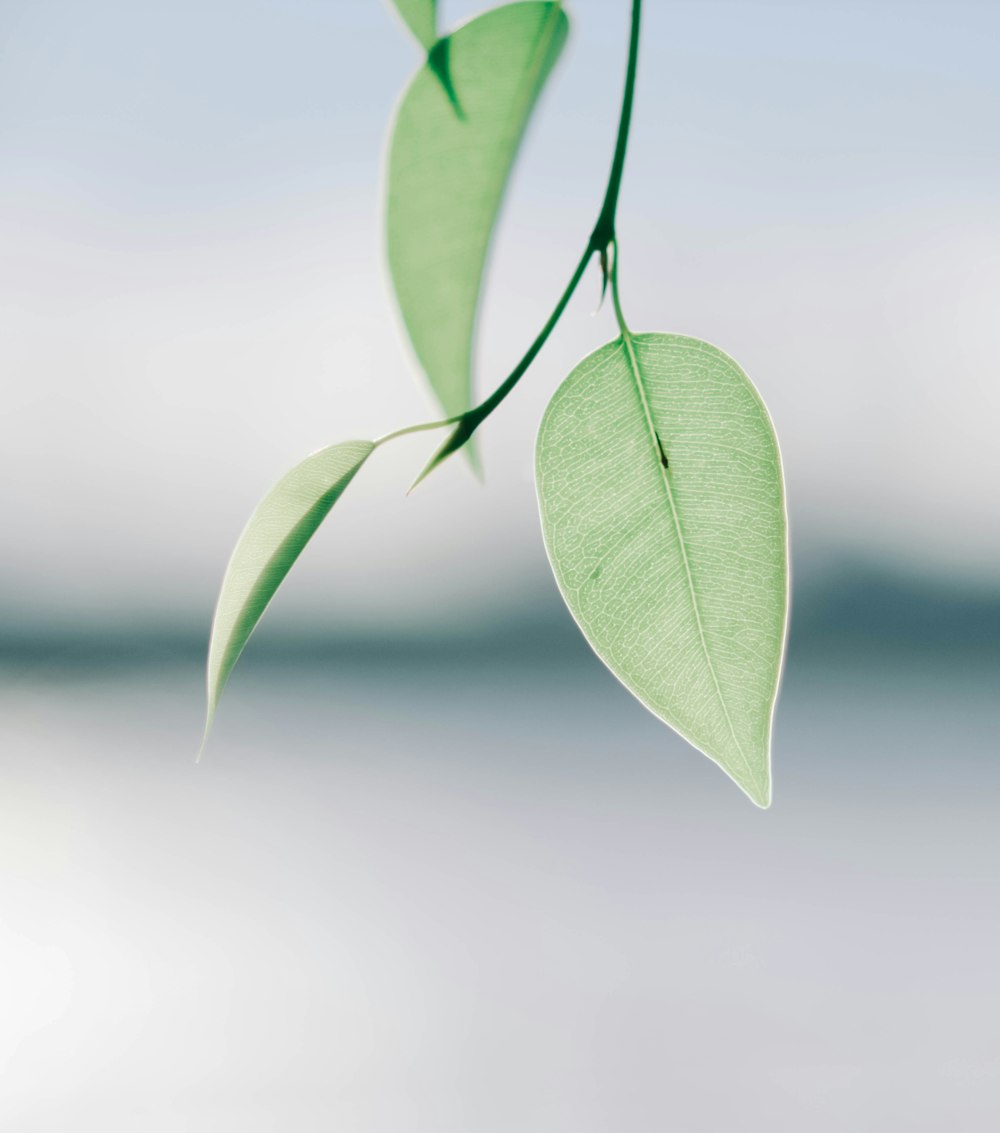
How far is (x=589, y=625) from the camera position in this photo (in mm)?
121

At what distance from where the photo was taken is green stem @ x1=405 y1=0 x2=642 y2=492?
10 centimetres

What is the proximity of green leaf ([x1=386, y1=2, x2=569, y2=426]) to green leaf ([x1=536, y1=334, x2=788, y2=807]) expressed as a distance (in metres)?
0.02

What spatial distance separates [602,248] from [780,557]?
4 cm

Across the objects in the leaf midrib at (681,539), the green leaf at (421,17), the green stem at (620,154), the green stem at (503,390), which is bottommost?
the leaf midrib at (681,539)

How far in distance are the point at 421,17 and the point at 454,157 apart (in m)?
0.02

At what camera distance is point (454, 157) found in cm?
12

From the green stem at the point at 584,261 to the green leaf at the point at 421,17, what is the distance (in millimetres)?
24

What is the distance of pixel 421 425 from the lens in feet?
0.36

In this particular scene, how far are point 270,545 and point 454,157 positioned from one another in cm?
5

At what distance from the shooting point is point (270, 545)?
0.39 ft

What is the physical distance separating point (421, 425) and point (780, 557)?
40mm

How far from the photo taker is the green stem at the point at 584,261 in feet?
0.34

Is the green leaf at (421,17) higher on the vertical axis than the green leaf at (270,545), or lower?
higher

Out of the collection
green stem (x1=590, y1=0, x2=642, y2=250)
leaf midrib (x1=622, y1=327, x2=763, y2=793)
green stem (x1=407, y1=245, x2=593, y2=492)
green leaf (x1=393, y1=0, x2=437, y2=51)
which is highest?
green leaf (x1=393, y1=0, x2=437, y2=51)
